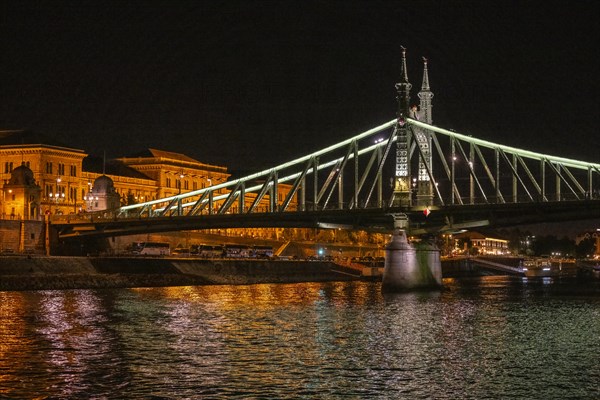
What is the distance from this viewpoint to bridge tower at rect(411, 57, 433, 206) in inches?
3713

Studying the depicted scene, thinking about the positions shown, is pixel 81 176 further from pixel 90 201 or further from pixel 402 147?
pixel 402 147

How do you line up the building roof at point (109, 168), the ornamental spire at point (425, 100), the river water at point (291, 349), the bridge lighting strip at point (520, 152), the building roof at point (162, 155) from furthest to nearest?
1. the building roof at point (162, 155)
2. the building roof at point (109, 168)
3. the ornamental spire at point (425, 100)
4. the bridge lighting strip at point (520, 152)
5. the river water at point (291, 349)

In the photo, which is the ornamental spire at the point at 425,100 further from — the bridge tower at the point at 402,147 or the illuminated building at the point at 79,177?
the illuminated building at the point at 79,177

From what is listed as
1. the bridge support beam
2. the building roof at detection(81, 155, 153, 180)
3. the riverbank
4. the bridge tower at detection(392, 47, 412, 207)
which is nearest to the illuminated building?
the building roof at detection(81, 155, 153, 180)

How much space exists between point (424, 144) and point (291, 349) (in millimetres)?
65353

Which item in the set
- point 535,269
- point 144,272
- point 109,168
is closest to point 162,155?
point 109,168

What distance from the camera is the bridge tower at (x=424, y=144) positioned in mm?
94312

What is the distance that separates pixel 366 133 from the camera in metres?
98.4

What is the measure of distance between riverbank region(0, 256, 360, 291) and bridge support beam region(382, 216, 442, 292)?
17591 millimetres

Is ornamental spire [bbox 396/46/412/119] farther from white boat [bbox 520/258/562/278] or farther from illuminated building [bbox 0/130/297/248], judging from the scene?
white boat [bbox 520/258/562/278]

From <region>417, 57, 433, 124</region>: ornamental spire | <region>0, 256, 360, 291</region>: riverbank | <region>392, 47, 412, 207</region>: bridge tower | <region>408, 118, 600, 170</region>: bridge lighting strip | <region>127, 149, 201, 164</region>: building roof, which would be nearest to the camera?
<region>0, 256, 360, 291</region>: riverbank

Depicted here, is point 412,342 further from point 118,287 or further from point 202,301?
point 118,287

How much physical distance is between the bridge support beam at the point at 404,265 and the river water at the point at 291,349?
15.8 meters

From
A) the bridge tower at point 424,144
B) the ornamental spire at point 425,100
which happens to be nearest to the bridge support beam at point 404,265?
the bridge tower at point 424,144
